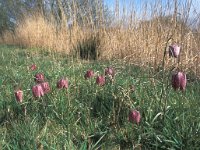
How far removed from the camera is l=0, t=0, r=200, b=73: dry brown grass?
5068mm

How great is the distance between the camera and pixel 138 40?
274 inches

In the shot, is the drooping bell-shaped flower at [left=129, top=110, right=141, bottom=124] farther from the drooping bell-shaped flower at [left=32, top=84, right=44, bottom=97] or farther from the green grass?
the drooping bell-shaped flower at [left=32, top=84, right=44, bottom=97]

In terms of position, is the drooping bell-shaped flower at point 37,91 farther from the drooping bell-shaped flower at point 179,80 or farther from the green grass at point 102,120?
the drooping bell-shaped flower at point 179,80

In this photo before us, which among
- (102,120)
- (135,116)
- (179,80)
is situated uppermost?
(179,80)

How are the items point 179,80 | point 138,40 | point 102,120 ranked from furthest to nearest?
point 138,40
point 102,120
point 179,80

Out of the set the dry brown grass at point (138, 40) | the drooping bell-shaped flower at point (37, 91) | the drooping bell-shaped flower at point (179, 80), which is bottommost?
the dry brown grass at point (138, 40)

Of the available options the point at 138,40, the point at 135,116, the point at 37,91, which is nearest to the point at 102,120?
the point at 37,91

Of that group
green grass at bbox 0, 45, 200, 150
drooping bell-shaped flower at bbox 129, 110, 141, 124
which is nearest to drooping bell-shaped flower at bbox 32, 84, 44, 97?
green grass at bbox 0, 45, 200, 150

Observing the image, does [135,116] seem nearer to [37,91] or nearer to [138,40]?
[37,91]

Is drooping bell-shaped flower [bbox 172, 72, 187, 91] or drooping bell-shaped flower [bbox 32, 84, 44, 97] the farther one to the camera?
drooping bell-shaped flower [bbox 32, 84, 44, 97]

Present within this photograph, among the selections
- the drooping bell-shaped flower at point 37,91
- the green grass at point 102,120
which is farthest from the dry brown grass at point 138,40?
the drooping bell-shaped flower at point 37,91

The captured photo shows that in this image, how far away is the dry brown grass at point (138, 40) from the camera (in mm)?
5068

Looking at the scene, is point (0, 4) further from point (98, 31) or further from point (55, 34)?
point (98, 31)

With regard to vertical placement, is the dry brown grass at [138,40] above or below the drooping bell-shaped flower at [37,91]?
below
